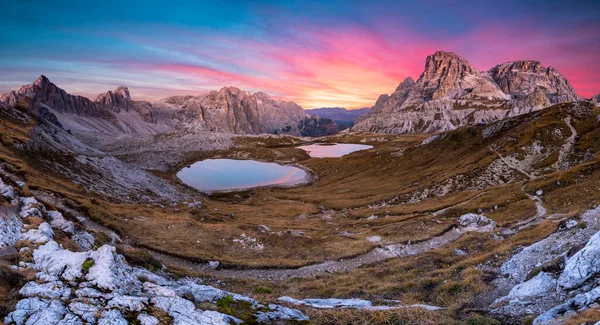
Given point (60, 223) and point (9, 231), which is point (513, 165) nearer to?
point (60, 223)

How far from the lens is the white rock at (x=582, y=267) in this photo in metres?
15.2

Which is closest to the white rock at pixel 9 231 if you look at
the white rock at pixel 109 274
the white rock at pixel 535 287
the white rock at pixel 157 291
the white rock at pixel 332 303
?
the white rock at pixel 109 274

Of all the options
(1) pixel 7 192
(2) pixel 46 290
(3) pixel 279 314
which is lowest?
(3) pixel 279 314

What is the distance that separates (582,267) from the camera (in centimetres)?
1568

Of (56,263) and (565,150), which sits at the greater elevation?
(565,150)

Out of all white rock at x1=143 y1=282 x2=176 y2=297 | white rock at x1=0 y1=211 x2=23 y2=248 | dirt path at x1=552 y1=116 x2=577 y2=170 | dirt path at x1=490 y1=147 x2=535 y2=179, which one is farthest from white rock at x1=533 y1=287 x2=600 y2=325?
dirt path at x1=552 y1=116 x2=577 y2=170

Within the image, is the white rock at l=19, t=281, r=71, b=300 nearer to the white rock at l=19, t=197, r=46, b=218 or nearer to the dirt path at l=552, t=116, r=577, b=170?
the white rock at l=19, t=197, r=46, b=218

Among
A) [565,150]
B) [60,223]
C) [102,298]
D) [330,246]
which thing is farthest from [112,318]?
[565,150]

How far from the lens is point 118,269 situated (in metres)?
15.1

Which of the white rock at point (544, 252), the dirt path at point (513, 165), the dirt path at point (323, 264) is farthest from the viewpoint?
the dirt path at point (513, 165)

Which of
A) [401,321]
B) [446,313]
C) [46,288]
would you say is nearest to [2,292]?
[46,288]

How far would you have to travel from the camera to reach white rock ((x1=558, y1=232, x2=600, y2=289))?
15.2m

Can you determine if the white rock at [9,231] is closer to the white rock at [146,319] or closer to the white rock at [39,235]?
the white rock at [39,235]

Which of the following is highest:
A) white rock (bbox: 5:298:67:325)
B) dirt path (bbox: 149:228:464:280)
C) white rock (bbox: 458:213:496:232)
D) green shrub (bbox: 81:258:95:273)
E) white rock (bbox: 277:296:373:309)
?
green shrub (bbox: 81:258:95:273)
